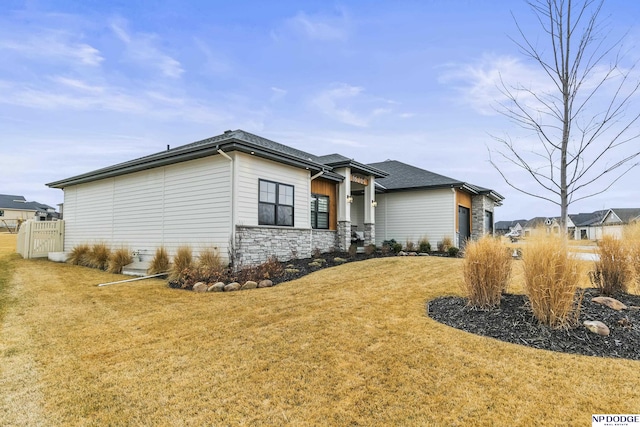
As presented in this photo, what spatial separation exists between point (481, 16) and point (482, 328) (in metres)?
5.79

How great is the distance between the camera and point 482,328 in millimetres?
4121

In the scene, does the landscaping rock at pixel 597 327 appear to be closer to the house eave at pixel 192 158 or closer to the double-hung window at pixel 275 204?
the house eave at pixel 192 158

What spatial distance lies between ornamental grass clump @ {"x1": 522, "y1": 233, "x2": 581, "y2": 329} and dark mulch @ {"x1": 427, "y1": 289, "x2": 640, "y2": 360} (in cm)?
13

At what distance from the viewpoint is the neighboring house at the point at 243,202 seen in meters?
9.09

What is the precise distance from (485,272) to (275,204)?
679cm

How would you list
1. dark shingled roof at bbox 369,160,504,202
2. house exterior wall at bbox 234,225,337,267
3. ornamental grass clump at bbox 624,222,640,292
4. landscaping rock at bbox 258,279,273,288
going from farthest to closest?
1. dark shingled roof at bbox 369,160,504,202
2. house exterior wall at bbox 234,225,337,267
3. landscaping rock at bbox 258,279,273,288
4. ornamental grass clump at bbox 624,222,640,292

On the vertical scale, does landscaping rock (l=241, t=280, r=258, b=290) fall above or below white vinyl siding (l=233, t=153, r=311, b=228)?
below

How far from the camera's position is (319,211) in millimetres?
12773

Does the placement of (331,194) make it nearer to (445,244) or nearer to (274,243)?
(274,243)

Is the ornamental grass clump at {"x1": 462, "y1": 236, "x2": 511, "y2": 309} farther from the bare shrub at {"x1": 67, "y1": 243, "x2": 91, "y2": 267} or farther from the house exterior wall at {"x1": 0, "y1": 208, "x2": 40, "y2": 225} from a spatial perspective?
the house exterior wall at {"x1": 0, "y1": 208, "x2": 40, "y2": 225}

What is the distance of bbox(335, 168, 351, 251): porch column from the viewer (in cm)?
1311

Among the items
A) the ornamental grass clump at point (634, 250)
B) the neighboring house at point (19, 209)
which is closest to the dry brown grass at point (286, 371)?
the ornamental grass clump at point (634, 250)

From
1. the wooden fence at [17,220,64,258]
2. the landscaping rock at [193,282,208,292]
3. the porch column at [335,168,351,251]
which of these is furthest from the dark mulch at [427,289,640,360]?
the wooden fence at [17,220,64,258]

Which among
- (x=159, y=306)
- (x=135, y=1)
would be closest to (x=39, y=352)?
(x=159, y=306)
